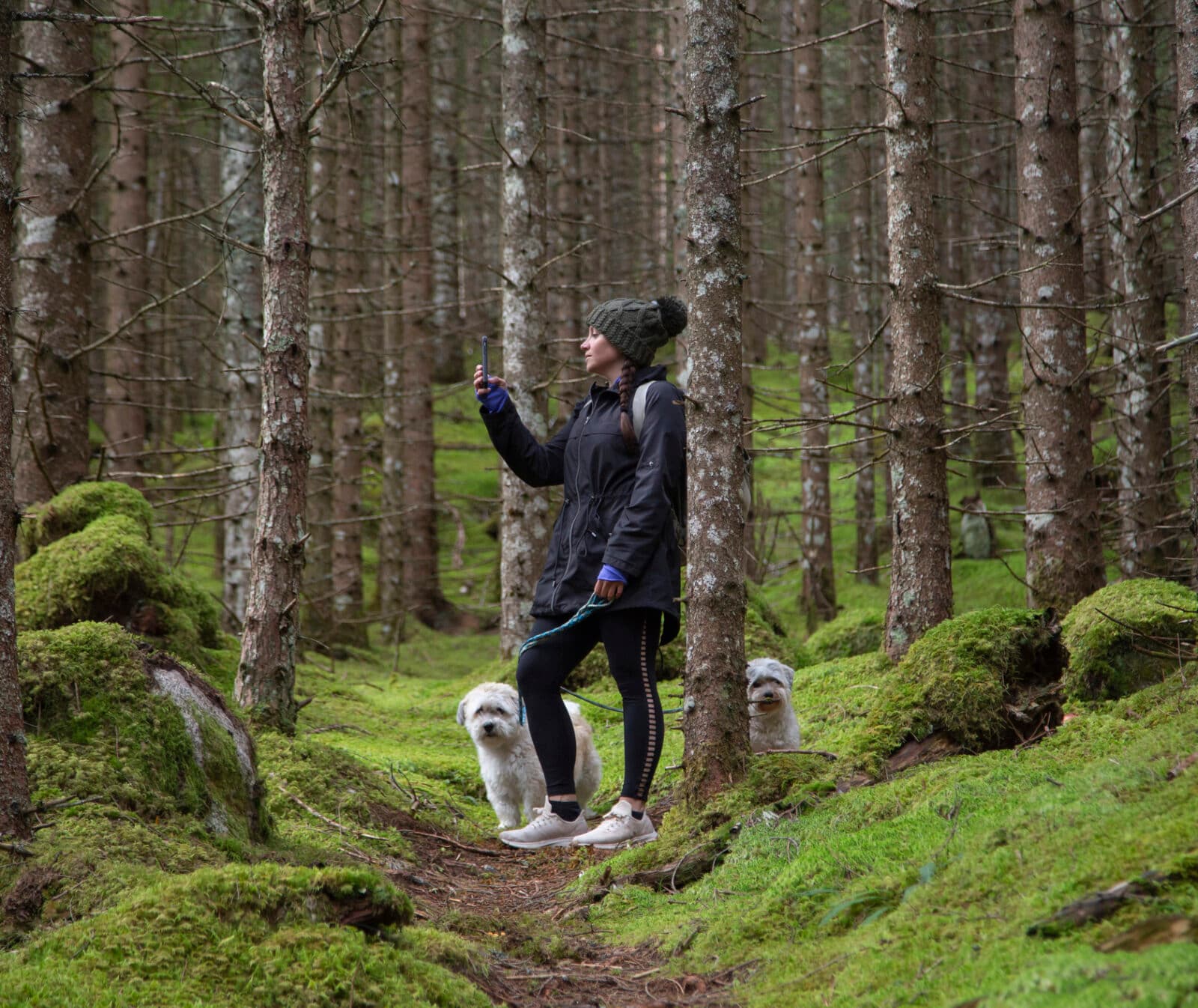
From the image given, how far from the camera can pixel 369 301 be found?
778 inches

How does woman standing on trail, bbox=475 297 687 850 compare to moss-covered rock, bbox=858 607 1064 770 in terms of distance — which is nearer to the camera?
moss-covered rock, bbox=858 607 1064 770

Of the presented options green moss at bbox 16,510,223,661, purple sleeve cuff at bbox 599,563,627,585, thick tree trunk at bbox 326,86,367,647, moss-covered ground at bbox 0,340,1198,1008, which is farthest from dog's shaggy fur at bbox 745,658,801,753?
thick tree trunk at bbox 326,86,367,647

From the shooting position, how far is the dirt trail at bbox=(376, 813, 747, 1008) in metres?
3.52

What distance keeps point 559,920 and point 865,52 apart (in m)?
17.5

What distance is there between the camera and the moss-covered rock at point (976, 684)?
485 centimetres

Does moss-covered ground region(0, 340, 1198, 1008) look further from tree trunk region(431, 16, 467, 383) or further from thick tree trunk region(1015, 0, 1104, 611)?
tree trunk region(431, 16, 467, 383)

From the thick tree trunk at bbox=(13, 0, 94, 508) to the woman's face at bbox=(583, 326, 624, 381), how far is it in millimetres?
5009

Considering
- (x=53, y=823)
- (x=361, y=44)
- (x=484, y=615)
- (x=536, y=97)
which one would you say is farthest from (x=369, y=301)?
(x=53, y=823)

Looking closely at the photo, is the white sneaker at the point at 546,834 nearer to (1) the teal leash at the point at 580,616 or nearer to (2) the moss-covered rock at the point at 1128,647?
(1) the teal leash at the point at 580,616

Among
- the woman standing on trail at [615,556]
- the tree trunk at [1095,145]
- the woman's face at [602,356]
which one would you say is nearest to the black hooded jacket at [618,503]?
the woman standing on trail at [615,556]

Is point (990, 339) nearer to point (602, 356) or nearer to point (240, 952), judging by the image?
point (602, 356)

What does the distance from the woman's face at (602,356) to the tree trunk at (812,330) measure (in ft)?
31.9

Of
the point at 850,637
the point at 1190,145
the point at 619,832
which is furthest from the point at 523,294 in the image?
the point at 619,832

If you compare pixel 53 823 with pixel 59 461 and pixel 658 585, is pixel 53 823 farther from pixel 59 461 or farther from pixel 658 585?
pixel 59 461
